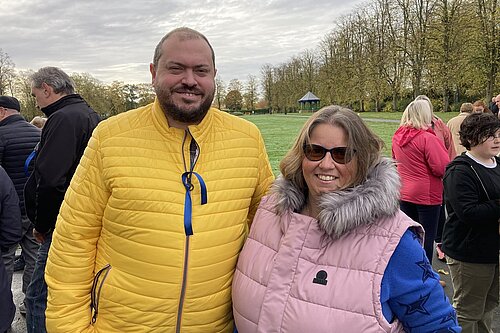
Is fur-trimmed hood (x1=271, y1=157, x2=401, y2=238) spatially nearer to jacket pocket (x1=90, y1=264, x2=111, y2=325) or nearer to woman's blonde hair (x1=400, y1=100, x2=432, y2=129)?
jacket pocket (x1=90, y1=264, x2=111, y2=325)

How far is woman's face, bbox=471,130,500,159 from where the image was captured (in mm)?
3096

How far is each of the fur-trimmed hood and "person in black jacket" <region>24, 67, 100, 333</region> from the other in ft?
7.11

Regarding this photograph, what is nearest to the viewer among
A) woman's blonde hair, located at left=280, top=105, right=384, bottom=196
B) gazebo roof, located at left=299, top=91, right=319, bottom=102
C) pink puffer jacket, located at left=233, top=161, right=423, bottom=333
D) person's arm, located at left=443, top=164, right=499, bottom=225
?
pink puffer jacket, located at left=233, top=161, right=423, bottom=333

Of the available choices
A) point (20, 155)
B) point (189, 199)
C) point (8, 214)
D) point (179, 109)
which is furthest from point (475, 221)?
point (20, 155)

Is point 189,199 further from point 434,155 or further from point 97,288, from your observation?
point 434,155

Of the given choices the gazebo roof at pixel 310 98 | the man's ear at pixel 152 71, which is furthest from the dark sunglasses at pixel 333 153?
the gazebo roof at pixel 310 98

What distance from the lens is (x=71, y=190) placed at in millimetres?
1856

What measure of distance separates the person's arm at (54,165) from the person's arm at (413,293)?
2440 millimetres

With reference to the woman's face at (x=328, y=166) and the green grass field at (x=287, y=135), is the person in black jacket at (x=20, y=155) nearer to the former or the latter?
the green grass field at (x=287, y=135)

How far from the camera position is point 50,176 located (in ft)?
9.67

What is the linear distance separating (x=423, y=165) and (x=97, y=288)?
156 inches

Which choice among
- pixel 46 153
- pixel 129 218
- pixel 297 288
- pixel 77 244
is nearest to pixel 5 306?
pixel 46 153

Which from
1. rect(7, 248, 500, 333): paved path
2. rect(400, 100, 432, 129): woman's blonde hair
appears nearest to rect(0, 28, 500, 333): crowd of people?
rect(7, 248, 500, 333): paved path

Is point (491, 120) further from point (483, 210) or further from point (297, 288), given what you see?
point (297, 288)
